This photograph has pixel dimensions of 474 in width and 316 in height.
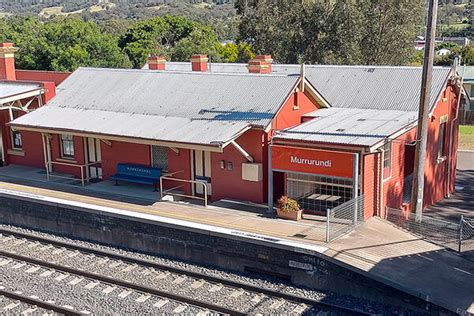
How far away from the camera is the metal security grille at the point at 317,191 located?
50.7ft

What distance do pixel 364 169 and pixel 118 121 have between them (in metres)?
8.56

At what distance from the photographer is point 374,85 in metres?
21.0

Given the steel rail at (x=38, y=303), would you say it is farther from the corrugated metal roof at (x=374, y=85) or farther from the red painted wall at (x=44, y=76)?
the red painted wall at (x=44, y=76)

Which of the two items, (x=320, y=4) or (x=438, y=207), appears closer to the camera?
(x=438, y=207)

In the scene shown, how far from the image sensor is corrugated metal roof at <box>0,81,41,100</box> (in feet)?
71.5

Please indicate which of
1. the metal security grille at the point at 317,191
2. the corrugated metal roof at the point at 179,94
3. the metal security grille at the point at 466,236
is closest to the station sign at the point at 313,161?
the metal security grille at the point at 317,191

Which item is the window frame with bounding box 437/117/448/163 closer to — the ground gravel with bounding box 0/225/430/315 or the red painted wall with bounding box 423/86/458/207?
the red painted wall with bounding box 423/86/458/207

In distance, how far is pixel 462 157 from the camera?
29.8 m

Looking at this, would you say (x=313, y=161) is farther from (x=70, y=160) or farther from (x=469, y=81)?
(x=469, y=81)

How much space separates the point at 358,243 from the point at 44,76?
1659 cm

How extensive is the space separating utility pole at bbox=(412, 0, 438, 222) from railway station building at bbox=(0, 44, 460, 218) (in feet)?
3.26

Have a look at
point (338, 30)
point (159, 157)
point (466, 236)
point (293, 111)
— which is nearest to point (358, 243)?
point (466, 236)

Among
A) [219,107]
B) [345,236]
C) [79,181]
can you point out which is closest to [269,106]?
[219,107]

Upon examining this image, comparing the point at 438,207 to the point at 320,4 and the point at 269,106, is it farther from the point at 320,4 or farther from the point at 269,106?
the point at 320,4
